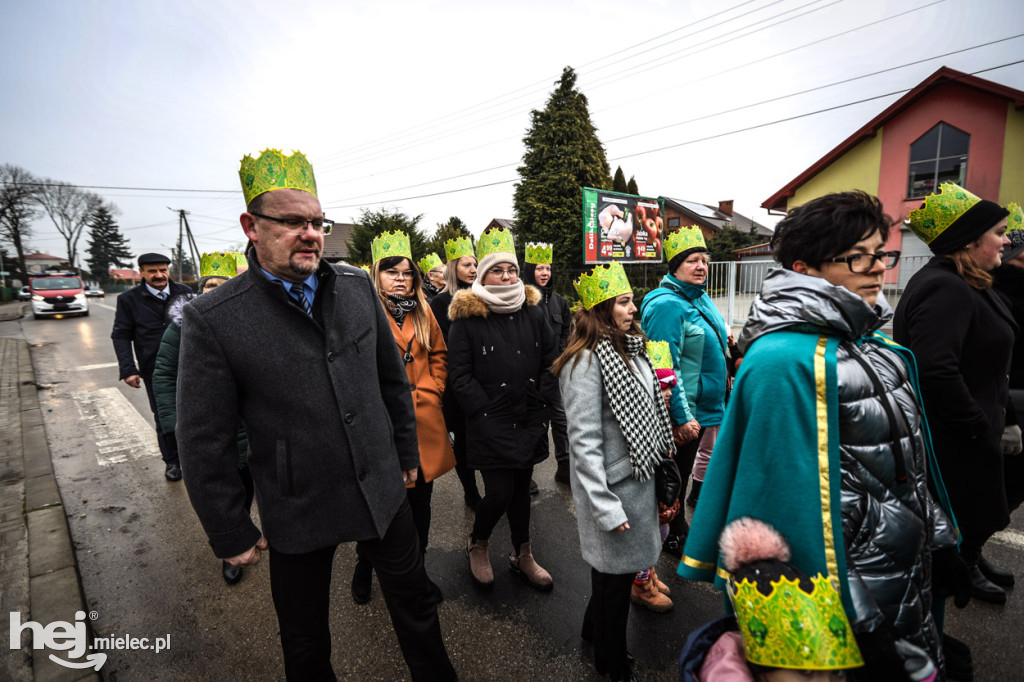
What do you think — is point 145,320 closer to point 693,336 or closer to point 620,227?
point 693,336

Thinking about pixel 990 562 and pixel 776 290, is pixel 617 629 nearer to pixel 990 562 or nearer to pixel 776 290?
pixel 776 290

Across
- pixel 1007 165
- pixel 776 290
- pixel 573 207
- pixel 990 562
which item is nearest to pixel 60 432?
pixel 776 290

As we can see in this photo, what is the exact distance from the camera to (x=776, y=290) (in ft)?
4.50

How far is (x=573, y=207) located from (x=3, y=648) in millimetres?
21425

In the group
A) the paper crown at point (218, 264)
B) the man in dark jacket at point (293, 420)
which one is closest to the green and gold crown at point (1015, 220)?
the man in dark jacket at point (293, 420)

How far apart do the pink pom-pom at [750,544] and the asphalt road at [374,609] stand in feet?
4.71

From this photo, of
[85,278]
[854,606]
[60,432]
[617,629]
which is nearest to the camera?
[854,606]

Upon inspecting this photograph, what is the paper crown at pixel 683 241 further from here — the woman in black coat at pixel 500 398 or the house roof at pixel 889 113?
the house roof at pixel 889 113

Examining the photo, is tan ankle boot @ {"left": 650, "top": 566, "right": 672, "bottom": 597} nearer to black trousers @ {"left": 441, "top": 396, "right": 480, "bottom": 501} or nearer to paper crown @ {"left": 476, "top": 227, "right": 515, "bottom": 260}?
black trousers @ {"left": 441, "top": 396, "right": 480, "bottom": 501}

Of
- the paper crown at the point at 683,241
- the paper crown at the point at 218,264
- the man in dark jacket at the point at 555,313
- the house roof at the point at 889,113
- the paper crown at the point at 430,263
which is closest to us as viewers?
the paper crown at the point at 683,241

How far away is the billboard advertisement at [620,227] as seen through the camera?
15.4 m

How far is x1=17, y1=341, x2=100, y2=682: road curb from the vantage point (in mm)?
2320

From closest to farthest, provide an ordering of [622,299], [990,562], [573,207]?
[622,299] → [990,562] → [573,207]

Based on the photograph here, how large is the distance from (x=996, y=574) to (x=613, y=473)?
2565 mm
